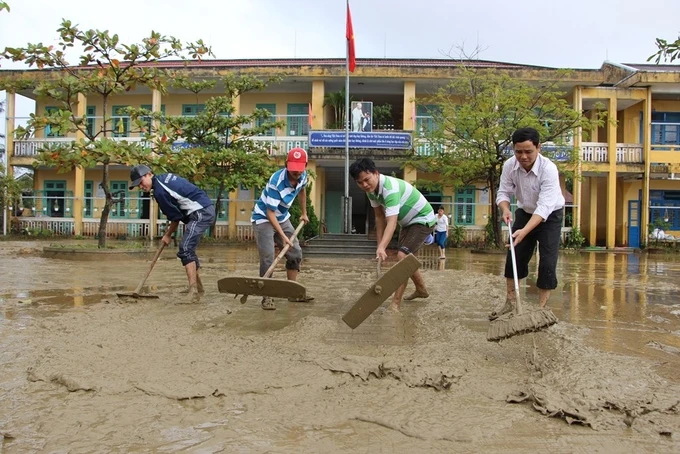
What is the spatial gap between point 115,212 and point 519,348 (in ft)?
68.9

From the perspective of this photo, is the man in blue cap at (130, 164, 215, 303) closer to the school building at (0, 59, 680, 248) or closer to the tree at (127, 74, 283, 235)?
the tree at (127, 74, 283, 235)

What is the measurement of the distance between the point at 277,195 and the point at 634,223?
1948 cm

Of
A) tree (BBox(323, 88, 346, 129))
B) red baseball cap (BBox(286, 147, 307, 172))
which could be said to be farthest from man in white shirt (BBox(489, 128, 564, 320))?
tree (BBox(323, 88, 346, 129))

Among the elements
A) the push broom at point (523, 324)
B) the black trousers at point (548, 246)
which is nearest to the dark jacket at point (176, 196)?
the black trousers at point (548, 246)

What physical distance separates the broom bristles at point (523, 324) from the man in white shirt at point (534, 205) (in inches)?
42.8

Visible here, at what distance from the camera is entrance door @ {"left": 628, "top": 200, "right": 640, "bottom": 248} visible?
20.2 metres

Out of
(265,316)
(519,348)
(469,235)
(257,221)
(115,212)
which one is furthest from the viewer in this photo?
(115,212)

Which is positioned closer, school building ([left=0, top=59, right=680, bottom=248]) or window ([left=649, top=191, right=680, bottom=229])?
school building ([left=0, top=59, right=680, bottom=248])

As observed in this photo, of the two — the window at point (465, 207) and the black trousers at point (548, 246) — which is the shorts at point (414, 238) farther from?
the window at point (465, 207)

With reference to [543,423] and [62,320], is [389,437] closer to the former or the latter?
[543,423]

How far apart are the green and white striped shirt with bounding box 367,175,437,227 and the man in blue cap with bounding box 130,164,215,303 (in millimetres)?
1908

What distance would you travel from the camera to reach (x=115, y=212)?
21.7 metres

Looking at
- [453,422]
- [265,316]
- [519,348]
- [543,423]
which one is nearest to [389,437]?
[453,422]

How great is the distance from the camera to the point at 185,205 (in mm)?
5629
